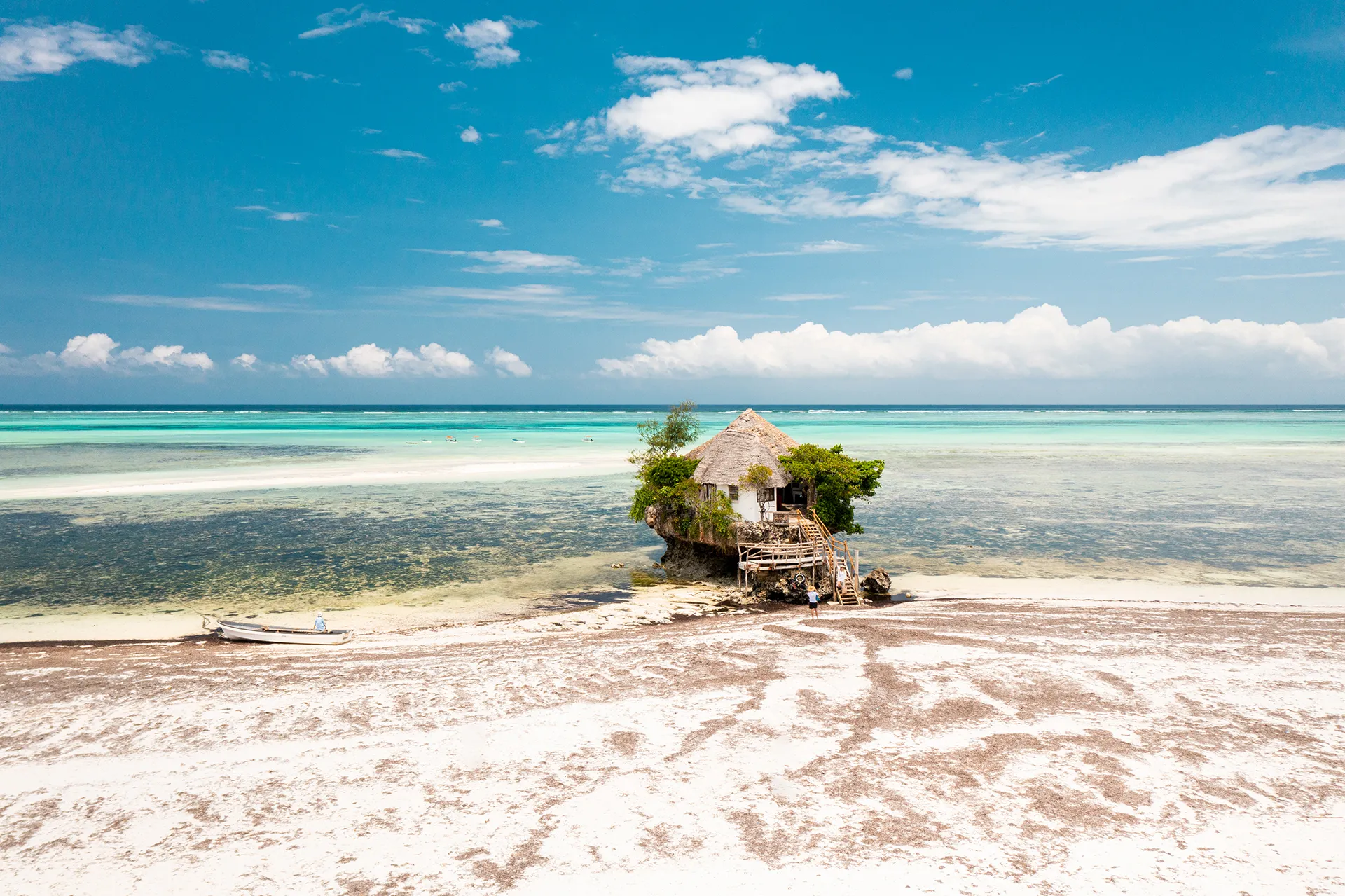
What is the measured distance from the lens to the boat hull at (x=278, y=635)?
58.8ft

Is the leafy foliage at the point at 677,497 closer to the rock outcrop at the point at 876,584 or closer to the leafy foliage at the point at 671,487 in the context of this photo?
the leafy foliage at the point at 671,487

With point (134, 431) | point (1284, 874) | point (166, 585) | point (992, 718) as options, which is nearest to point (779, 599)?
point (992, 718)

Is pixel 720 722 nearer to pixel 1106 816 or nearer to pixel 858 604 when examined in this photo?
pixel 1106 816

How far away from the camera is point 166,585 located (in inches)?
926

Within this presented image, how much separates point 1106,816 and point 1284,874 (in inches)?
72.0

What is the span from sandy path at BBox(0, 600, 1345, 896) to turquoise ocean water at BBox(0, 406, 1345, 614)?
8.10 m

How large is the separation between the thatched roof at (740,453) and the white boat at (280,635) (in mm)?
12665

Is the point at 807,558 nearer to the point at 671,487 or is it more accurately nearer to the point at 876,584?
the point at 876,584

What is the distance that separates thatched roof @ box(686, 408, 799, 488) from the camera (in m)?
25.2

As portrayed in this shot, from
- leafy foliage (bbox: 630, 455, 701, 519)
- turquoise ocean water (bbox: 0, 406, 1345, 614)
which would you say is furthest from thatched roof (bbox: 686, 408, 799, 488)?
turquoise ocean water (bbox: 0, 406, 1345, 614)

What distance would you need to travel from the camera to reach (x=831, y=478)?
1009 inches

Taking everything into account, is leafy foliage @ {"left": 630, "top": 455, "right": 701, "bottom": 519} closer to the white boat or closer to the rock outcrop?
the rock outcrop

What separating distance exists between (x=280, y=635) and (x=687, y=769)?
12.3m

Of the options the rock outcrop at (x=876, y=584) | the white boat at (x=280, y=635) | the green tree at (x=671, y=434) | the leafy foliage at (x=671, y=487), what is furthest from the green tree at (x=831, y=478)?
the white boat at (x=280, y=635)
